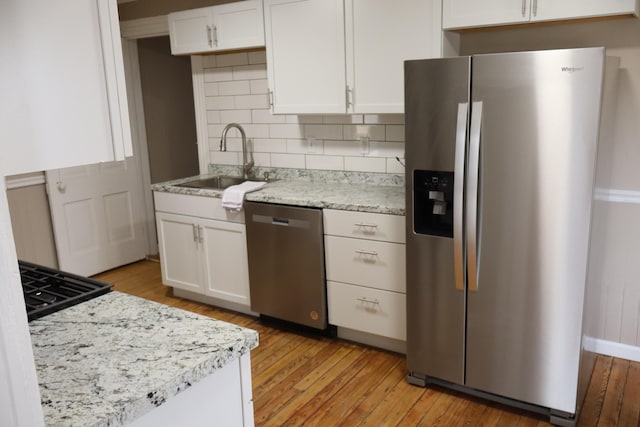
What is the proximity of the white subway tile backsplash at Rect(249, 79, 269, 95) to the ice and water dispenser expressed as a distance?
1.75 m

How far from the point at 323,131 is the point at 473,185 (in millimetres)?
1602

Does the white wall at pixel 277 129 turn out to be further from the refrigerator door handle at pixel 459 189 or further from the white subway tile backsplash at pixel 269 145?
the refrigerator door handle at pixel 459 189

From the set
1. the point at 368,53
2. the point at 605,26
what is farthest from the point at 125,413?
the point at 605,26

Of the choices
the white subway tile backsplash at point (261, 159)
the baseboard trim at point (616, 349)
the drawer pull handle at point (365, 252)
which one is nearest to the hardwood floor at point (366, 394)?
the baseboard trim at point (616, 349)

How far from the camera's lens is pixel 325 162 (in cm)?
372

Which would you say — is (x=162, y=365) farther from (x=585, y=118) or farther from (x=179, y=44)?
(x=179, y=44)

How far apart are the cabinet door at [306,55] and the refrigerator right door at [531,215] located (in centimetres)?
108

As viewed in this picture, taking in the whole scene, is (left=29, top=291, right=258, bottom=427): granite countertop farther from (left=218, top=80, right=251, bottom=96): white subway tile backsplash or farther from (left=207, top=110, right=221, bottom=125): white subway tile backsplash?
(left=207, top=110, right=221, bottom=125): white subway tile backsplash

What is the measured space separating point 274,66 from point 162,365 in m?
2.52

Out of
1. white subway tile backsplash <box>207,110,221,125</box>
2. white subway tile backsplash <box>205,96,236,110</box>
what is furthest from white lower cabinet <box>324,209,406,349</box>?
white subway tile backsplash <box>207,110,221,125</box>

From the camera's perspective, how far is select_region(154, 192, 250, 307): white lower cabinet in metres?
3.55

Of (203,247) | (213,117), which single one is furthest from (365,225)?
(213,117)

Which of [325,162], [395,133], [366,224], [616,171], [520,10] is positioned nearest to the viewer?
[520,10]

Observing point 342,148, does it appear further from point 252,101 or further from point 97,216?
point 97,216
